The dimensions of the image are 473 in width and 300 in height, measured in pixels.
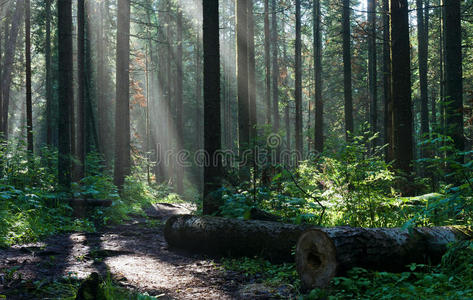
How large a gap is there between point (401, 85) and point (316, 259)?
20.6 feet

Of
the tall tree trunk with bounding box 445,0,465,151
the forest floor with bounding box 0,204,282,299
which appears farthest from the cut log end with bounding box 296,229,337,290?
the tall tree trunk with bounding box 445,0,465,151

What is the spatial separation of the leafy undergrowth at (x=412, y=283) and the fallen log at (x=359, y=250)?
14 cm

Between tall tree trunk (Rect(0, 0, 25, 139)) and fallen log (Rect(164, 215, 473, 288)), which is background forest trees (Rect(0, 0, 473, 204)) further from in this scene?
fallen log (Rect(164, 215, 473, 288))

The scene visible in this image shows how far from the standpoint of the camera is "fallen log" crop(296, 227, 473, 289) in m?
4.36

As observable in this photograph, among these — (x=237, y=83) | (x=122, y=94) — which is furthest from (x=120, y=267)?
(x=122, y=94)

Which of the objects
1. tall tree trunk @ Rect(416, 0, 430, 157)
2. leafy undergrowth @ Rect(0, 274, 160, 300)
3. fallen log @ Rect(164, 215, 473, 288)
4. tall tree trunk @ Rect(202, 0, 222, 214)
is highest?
tall tree trunk @ Rect(416, 0, 430, 157)

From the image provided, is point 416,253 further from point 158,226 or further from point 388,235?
point 158,226

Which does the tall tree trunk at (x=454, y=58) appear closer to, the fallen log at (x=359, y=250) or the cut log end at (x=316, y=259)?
the fallen log at (x=359, y=250)

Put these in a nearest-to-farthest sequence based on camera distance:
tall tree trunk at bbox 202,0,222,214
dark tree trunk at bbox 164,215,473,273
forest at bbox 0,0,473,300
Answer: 1. forest at bbox 0,0,473,300
2. dark tree trunk at bbox 164,215,473,273
3. tall tree trunk at bbox 202,0,222,214

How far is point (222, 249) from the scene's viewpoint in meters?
6.86

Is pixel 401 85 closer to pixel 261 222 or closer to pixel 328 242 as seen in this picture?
pixel 261 222

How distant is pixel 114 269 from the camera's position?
222 inches

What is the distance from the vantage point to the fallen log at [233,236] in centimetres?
604

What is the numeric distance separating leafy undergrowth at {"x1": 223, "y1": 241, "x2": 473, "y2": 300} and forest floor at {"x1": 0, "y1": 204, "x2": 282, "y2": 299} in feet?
3.36
